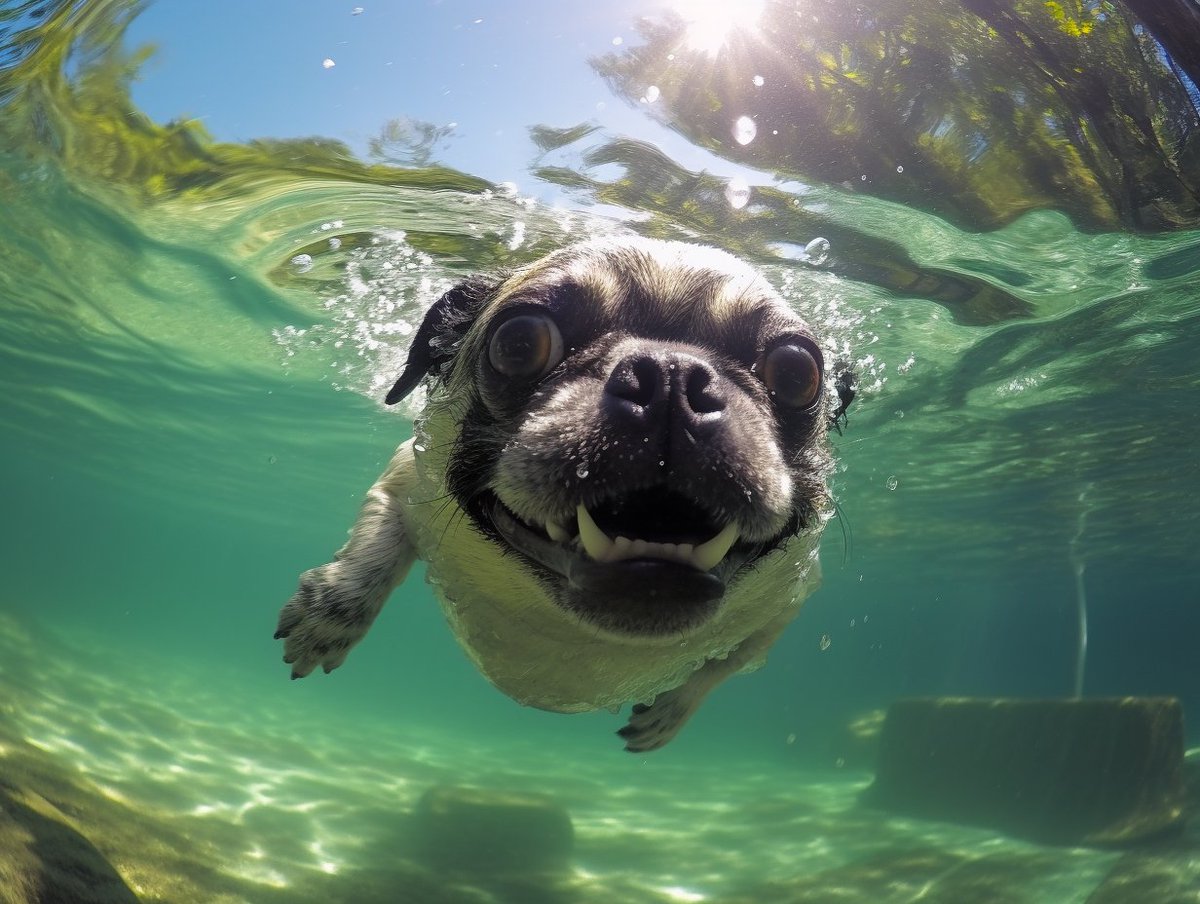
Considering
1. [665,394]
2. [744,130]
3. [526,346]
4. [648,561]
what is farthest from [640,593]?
[744,130]

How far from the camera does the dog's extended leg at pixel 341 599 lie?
4.35 m

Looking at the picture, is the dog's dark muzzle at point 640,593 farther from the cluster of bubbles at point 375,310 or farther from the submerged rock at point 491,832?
the submerged rock at point 491,832

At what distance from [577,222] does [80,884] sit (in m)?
6.62

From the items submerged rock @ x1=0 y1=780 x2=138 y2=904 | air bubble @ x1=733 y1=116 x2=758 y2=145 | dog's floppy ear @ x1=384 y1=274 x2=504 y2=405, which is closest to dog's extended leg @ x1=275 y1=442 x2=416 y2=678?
dog's floppy ear @ x1=384 y1=274 x2=504 y2=405

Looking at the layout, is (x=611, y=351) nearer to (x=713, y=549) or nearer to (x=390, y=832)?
(x=713, y=549)

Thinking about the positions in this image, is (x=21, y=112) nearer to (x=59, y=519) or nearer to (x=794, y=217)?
(x=794, y=217)

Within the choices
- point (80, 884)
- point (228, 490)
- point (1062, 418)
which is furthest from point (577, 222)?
point (228, 490)

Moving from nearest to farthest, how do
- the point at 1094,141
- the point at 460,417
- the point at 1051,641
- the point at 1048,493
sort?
the point at 460,417, the point at 1094,141, the point at 1048,493, the point at 1051,641

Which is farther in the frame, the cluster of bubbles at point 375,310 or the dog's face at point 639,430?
the cluster of bubbles at point 375,310

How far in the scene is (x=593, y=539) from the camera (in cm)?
250

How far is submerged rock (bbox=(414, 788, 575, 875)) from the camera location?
398 inches

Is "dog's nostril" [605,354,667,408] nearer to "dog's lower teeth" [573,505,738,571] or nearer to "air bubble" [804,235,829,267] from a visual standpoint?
"dog's lower teeth" [573,505,738,571]

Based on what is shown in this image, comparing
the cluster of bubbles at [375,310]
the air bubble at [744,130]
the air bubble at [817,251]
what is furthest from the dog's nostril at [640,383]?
the cluster of bubbles at [375,310]

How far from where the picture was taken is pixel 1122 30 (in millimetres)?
5625
